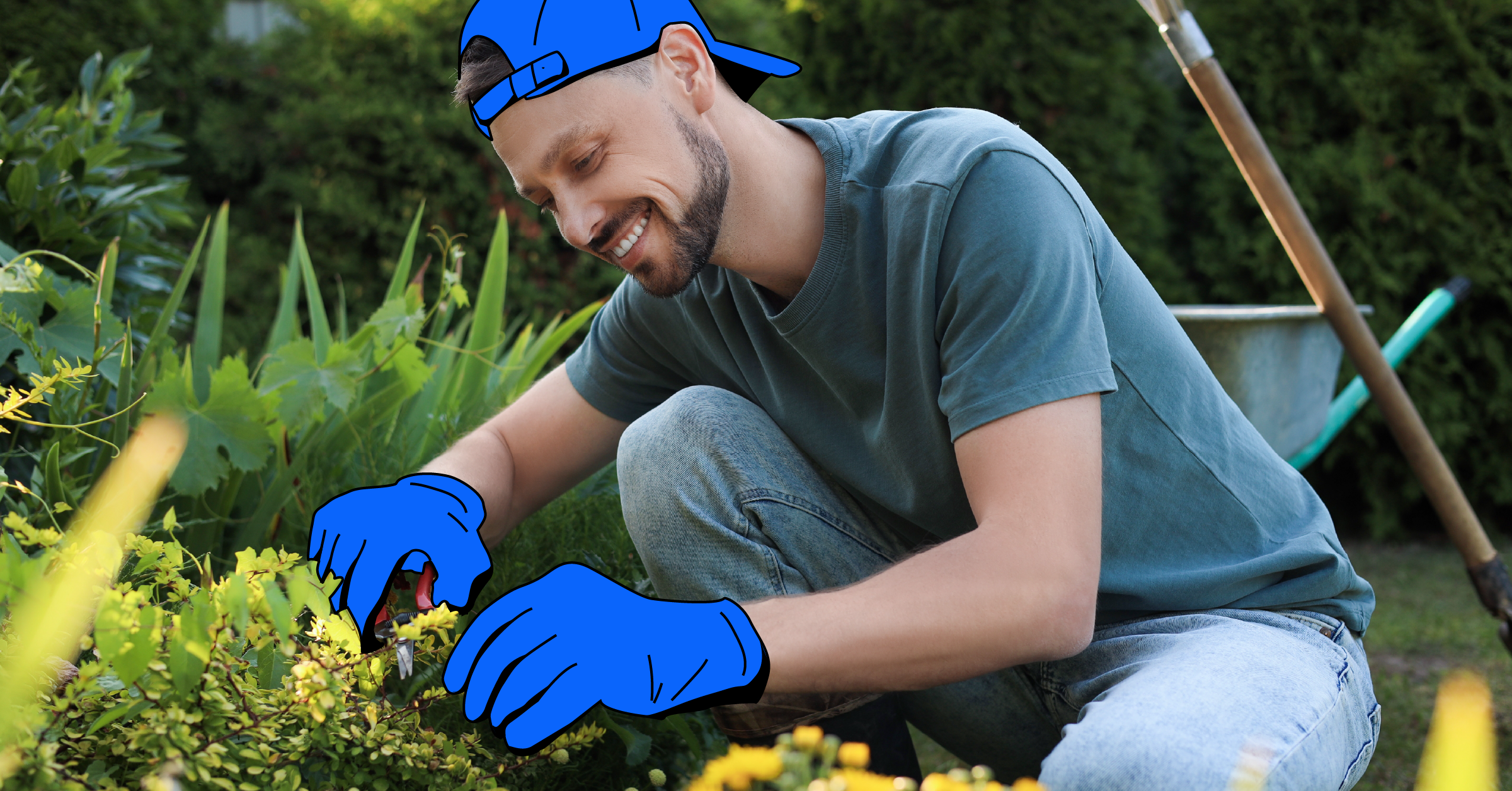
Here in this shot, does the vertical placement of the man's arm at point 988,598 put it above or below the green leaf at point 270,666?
below

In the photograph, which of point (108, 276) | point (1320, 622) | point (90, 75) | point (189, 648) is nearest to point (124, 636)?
point (189, 648)

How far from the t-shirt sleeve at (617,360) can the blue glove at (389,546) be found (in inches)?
14.1

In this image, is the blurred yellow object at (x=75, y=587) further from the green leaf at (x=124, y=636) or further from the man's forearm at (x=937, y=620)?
the man's forearm at (x=937, y=620)

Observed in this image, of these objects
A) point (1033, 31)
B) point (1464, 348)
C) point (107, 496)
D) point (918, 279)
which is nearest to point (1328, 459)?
point (1464, 348)

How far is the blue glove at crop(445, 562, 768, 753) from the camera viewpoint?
946 millimetres

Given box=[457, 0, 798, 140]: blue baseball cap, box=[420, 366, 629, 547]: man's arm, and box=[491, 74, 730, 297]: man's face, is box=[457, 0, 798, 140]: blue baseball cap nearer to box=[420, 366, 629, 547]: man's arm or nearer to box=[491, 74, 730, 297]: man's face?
box=[491, 74, 730, 297]: man's face

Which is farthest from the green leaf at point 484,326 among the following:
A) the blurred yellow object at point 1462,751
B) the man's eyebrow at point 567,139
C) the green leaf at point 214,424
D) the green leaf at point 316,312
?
the blurred yellow object at point 1462,751

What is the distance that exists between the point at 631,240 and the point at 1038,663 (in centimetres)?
73

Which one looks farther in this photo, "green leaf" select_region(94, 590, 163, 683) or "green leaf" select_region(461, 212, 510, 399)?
"green leaf" select_region(461, 212, 510, 399)

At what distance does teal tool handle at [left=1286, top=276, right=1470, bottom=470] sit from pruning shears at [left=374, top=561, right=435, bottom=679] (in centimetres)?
181

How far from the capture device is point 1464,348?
369 cm

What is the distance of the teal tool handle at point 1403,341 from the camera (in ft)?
7.47

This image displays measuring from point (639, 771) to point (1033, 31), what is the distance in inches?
119

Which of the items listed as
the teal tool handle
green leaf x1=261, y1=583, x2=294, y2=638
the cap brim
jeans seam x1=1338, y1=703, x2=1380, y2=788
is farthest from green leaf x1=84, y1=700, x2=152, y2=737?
the teal tool handle
